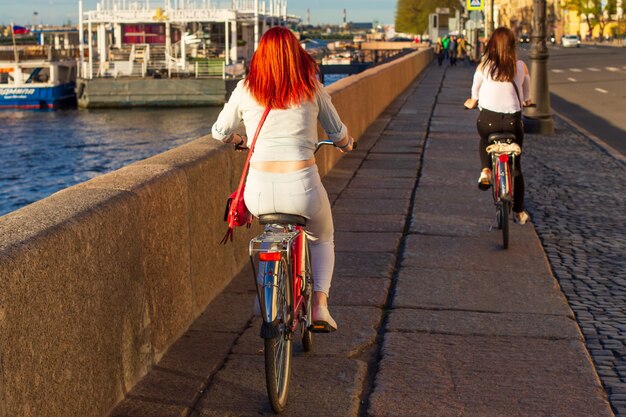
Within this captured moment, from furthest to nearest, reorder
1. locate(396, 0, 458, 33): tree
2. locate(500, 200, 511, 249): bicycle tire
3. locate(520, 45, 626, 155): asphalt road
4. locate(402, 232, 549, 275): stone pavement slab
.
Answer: locate(396, 0, 458, 33): tree, locate(520, 45, 626, 155): asphalt road, locate(500, 200, 511, 249): bicycle tire, locate(402, 232, 549, 275): stone pavement slab

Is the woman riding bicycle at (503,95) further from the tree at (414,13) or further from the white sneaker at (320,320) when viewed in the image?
the tree at (414,13)

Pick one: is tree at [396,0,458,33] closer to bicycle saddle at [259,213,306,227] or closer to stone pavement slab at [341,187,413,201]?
stone pavement slab at [341,187,413,201]

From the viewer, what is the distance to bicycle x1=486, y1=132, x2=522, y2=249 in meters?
8.05

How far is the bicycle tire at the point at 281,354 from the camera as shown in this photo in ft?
14.1

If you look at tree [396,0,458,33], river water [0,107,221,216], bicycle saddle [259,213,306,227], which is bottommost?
river water [0,107,221,216]

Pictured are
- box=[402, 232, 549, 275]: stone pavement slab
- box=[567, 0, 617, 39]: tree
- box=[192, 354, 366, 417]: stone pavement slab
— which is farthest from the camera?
box=[567, 0, 617, 39]: tree

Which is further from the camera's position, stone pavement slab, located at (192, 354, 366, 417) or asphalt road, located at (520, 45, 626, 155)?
asphalt road, located at (520, 45, 626, 155)

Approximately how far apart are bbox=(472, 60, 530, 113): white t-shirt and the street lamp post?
8683 mm

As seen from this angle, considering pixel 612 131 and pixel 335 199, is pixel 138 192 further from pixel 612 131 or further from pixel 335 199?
pixel 612 131

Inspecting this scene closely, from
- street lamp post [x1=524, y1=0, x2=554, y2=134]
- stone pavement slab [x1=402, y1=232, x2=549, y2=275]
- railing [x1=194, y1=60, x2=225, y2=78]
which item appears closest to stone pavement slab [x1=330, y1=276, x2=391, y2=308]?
stone pavement slab [x1=402, y1=232, x2=549, y2=275]

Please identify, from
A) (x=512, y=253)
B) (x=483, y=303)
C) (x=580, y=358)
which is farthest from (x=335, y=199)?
(x=580, y=358)

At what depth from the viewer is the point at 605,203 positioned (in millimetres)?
10477

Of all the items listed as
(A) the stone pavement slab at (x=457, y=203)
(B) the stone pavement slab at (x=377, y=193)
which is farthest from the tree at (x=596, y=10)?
(B) the stone pavement slab at (x=377, y=193)

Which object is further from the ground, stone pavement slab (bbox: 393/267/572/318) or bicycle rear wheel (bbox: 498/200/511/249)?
bicycle rear wheel (bbox: 498/200/511/249)
